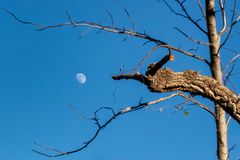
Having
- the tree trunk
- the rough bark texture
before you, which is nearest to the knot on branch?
the rough bark texture

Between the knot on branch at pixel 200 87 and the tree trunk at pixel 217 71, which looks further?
the tree trunk at pixel 217 71

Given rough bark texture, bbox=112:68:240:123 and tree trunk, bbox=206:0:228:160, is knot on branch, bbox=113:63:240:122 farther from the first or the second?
tree trunk, bbox=206:0:228:160

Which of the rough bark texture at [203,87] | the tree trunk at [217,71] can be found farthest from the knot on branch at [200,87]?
the tree trunk at [217,71]

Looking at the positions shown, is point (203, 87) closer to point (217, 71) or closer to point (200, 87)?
point (200, 87)

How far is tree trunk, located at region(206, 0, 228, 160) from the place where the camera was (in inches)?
167

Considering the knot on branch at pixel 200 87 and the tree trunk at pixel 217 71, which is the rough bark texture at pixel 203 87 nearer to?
the knot on branch at pixel 200 87

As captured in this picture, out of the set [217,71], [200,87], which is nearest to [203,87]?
[200,87]

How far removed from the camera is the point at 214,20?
4.42m

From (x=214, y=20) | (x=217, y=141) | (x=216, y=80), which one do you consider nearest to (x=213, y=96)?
(x=216, y=80)

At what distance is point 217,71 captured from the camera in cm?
425

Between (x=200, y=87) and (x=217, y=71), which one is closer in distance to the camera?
(x=200, y=87)

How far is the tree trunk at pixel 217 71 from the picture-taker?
423cm

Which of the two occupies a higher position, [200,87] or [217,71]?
[217,71]

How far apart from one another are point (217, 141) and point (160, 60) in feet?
3.92
